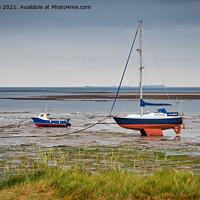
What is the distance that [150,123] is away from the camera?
32969 mm

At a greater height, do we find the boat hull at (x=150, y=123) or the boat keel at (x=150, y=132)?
the boat hull at (x=150, y=123)

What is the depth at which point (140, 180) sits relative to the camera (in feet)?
35.6

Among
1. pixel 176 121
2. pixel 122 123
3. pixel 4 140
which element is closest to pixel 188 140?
pixel 176 121

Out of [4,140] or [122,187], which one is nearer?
[122,187]

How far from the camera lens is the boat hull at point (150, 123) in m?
32.9

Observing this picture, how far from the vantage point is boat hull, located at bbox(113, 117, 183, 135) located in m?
32.9

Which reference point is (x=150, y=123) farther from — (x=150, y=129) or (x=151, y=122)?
(x=150, y=129)

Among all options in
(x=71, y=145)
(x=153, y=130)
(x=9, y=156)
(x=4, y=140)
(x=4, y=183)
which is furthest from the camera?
(x=153, y=130)

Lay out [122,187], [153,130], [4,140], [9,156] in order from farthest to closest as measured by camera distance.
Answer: [153,130] → [4,140] → [9,156] → [122,187]

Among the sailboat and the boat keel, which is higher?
the sailboat

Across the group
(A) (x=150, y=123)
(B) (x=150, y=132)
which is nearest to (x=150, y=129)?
(B) (x=150, y=132)

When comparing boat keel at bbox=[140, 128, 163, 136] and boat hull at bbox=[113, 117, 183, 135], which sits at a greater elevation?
boat hull at bbox=[113, 117, 183, 135]

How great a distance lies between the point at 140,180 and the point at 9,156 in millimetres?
10712

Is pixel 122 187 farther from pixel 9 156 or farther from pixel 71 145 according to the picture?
pixel 71 145
